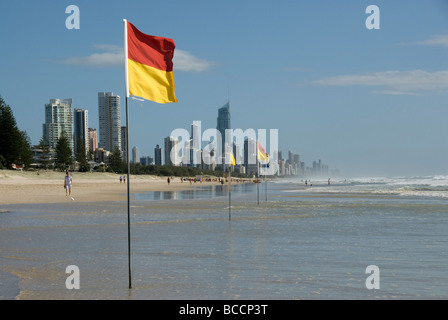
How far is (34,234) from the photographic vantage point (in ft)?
50.1

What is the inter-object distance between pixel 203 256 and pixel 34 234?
6691mm

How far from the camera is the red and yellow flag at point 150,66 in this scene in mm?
8383

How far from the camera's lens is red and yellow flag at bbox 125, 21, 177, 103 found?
8.38 metres

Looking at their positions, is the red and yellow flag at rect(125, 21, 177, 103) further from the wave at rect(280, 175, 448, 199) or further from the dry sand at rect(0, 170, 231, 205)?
the wave at rect(280, 175, 448, 199)

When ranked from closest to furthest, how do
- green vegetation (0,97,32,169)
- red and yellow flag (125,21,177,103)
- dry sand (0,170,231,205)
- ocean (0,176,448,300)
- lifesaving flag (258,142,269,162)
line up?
ocean (0,176,448,300) < red and yellow flag (125,21,177,103) < lifesaving flag (258,142,269,162) < dry sand (0,170,231,205) < green vegetation (0,97,32,169)

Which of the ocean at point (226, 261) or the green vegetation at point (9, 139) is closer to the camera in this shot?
the ocean at point (226, 261)
